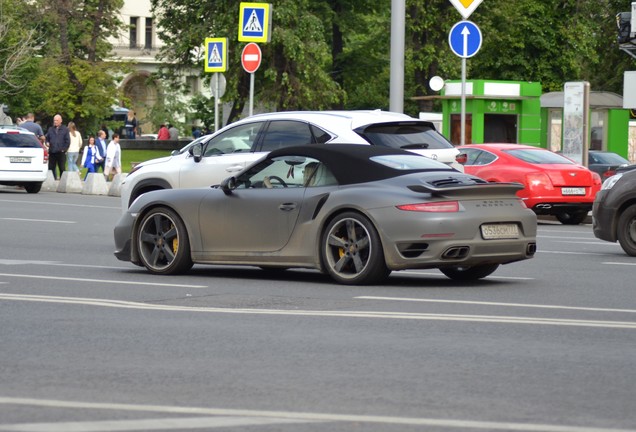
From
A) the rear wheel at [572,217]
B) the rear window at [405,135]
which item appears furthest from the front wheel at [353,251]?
the rear wheel at [572,217]

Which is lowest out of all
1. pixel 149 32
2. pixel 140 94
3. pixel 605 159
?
pixel 605 159

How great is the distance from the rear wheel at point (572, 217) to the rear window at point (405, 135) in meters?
8.83

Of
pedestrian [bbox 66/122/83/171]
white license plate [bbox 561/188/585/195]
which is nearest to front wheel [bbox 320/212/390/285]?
white license plate [bbox 561/188/585/195]

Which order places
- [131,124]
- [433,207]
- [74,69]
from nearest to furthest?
[433,207] < [74,69] < [131,124]

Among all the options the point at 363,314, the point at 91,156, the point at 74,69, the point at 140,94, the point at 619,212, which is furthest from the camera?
the point at 140,94

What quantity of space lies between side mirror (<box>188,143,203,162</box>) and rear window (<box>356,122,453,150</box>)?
7.31 feet

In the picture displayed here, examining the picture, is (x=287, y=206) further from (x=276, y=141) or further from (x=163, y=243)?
(x=276, y=141)

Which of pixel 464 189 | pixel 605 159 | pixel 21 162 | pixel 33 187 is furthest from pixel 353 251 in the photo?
pixel 605 159

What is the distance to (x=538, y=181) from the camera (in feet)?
85.3

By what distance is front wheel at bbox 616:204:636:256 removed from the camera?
17.8m

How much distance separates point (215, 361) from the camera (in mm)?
8266

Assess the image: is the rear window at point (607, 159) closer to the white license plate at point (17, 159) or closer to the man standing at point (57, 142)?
the man standing at point (57, 142)

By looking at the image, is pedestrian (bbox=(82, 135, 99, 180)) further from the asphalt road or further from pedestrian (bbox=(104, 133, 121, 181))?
the asphalt road

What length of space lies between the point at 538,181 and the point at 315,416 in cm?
1981
